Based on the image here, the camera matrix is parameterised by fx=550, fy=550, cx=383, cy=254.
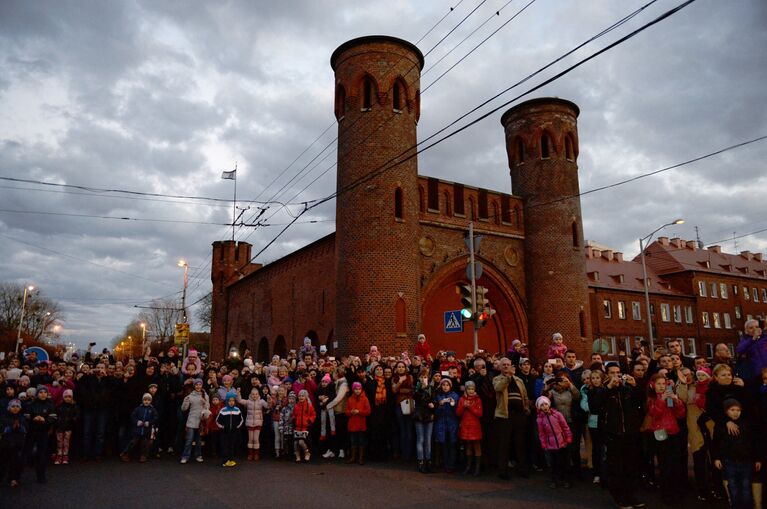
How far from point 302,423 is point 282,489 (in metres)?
2.89

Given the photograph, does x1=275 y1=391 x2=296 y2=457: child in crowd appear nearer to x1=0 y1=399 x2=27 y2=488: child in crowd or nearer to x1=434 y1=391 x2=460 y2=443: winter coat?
x1=434 y1=391 x2=460 y2=443: winter coat

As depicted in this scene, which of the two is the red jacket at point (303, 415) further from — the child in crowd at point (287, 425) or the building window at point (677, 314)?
the building window at point (677, 314)

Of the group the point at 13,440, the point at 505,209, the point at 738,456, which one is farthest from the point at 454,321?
the point at 505,209

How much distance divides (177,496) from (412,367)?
5927 mm

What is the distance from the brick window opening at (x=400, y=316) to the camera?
20312 millimetres

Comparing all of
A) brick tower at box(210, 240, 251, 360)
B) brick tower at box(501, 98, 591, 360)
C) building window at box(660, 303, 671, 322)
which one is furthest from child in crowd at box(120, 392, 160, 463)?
building window at box(660, 303, 671, 322)

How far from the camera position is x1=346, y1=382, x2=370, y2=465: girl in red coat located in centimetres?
1077

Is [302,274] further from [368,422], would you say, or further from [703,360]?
[703,360]

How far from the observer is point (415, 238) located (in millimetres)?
21891

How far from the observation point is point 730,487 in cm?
643

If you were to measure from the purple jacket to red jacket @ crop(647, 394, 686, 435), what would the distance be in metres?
1.07

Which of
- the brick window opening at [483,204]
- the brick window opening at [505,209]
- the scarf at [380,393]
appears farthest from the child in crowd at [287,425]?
the brick window opening at [505,209]

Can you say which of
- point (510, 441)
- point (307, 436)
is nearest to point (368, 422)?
point (307, 436)

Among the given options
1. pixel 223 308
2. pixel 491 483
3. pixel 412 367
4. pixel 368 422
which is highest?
pixel 223 308
